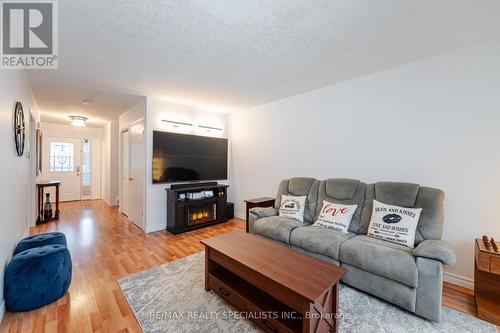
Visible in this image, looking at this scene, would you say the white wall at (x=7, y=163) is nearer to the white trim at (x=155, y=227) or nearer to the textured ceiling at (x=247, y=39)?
the textured ceiling at (x=247, y=39)

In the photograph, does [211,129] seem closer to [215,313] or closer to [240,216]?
[240,216]

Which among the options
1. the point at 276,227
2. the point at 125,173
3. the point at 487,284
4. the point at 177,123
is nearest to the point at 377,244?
the point at 487,284

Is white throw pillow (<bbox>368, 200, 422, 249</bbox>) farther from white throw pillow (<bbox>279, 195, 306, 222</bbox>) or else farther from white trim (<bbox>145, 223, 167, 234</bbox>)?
white trim (<bbox>145, 223, 167, 234</bbox>)

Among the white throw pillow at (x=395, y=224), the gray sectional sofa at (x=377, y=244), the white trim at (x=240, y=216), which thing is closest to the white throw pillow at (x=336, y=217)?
the gray sectional sofa at (x=377, y=244)

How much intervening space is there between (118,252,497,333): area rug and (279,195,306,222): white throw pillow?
3.39 ft

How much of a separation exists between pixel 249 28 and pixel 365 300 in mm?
2698

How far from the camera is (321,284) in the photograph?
1.42 metres

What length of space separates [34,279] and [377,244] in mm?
3116

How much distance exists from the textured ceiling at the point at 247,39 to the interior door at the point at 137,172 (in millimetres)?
1009

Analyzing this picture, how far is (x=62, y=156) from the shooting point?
21.5 ft

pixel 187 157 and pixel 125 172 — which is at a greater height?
pixel 187 157

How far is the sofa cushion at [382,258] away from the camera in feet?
5.73

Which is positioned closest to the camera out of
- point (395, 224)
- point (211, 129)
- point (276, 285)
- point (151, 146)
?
point (276, 285)

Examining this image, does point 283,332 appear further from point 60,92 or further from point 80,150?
point 80,150
